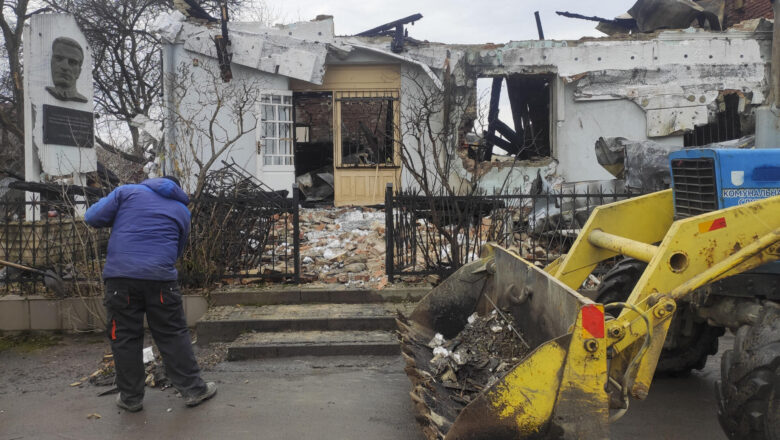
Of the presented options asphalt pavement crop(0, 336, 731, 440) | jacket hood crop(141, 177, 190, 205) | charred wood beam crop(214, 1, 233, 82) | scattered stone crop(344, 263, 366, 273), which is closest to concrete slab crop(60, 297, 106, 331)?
asphalt pavement crop(0, 336, 731, 440)

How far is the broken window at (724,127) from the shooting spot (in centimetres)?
1345

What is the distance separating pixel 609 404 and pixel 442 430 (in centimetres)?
90

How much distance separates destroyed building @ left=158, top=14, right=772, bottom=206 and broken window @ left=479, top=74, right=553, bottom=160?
3.40 feet

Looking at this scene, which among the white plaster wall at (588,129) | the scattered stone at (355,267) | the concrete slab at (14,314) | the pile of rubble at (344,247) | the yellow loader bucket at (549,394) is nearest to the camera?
the yellow loader bucket at (549,394)

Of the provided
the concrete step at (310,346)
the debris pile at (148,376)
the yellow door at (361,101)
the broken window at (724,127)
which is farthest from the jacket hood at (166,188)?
the broken window at (724,127)

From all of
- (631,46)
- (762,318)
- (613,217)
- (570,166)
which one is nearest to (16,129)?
(570,166)

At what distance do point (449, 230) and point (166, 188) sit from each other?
3.94m

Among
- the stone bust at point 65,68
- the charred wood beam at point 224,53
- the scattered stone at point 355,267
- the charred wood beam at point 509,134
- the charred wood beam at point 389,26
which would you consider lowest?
the scattered stone at point 355,267

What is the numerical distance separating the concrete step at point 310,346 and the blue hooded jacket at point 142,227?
149 cm

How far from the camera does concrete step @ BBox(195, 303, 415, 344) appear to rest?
6.47 meters

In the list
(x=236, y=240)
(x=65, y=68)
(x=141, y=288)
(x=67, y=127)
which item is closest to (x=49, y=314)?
(x=236, y=240)

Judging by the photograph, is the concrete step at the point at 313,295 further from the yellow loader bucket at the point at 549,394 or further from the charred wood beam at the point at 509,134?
the charred wood beam at the point at 509,134

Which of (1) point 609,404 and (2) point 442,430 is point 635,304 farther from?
(2) point 442,430

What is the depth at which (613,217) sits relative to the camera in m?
4.54
